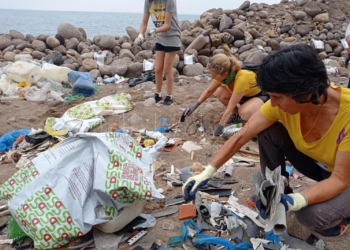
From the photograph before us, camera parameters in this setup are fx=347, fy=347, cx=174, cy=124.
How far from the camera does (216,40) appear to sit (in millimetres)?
9398

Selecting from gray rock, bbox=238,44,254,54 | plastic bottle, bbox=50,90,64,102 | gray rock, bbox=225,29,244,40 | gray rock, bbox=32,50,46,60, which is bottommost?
plastic bottle, bbox=50,90,64,102

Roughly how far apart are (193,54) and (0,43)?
5.18 meters

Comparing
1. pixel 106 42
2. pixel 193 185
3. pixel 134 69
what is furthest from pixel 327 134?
pixel 106 42

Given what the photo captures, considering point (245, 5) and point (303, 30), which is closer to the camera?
Answer: point (303, 30)

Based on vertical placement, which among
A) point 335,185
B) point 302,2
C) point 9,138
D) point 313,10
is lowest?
point 9,138

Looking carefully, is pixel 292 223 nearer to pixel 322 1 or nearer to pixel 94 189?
pixel 94 189

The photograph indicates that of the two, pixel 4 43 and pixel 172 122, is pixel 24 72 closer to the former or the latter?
pixel 172 122

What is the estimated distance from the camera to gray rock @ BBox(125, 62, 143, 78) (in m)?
7.87

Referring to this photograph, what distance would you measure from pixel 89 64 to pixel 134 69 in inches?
41.4

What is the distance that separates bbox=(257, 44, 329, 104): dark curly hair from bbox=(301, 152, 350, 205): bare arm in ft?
1.33

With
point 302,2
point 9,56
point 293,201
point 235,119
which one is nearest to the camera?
point 293,201

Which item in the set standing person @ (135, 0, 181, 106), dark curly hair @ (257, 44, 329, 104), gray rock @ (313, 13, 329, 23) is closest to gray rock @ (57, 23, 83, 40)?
standing person @ (135, 0, 181, 106)

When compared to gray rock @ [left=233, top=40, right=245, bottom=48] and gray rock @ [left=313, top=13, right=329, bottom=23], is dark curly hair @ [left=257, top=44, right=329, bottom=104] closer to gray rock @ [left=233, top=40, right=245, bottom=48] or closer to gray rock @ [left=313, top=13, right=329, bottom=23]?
gray rock @ [left=233, top=40, right=245, bottom=48]

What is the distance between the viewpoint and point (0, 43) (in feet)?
30.4
